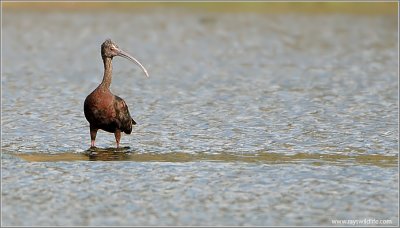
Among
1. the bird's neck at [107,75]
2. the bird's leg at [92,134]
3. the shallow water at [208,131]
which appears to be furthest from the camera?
the bird's neck at [107,75]

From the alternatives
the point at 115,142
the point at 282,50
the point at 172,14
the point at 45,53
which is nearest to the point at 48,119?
the point at 115,142

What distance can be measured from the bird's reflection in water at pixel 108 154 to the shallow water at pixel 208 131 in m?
0.04

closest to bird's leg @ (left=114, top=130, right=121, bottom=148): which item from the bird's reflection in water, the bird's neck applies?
the bird's reflection in water

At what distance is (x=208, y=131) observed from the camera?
1516 centimetres

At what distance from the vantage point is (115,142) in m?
14.6

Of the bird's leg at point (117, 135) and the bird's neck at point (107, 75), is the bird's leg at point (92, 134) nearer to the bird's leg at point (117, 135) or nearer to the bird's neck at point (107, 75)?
the bird's leg at point (117, 135)

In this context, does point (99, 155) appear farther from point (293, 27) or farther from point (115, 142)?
point (293, 27)

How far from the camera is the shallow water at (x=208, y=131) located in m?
10.4

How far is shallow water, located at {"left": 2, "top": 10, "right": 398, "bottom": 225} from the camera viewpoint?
34.1 feet

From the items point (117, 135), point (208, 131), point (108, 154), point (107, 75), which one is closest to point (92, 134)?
point (117, 135)

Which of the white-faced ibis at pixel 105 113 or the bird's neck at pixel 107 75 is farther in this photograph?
the bird's neck at pixel 107 75

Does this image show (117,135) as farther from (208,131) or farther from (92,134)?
(208,131)

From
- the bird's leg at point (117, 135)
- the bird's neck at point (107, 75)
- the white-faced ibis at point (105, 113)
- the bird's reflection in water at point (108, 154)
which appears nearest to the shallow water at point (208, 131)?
the bird's reflection in water at point (108, 154)

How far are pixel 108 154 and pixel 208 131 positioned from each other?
2151 mm
